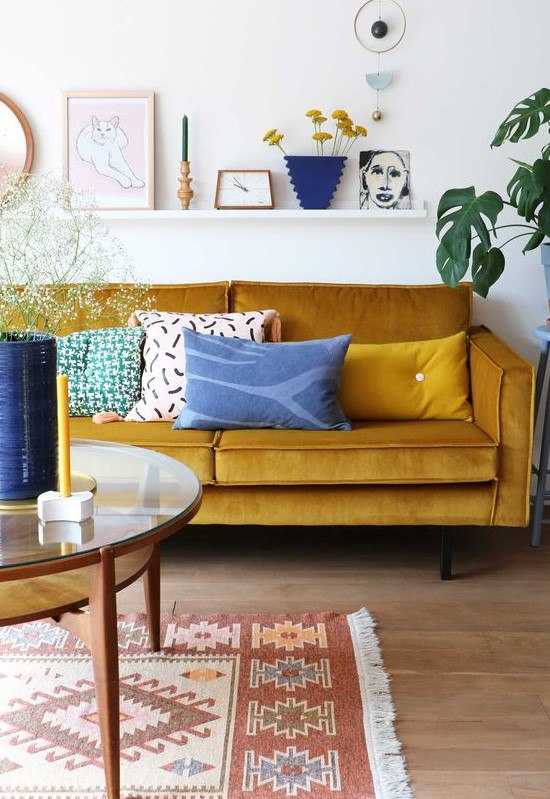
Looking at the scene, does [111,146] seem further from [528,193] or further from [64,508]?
[64,508]

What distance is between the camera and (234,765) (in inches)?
76.4

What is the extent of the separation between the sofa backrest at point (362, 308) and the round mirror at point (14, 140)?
3.16 feet

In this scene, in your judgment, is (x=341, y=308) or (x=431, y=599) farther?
(x=341, y=308)

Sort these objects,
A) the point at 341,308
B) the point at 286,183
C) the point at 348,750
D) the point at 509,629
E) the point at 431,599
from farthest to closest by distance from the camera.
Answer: the point at 286,183 < the point at 341,308 < the point at 431,599 < the point at 509,629 < the point at 348,750

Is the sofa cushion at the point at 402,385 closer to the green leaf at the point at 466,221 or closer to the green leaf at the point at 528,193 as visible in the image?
the green leaf at the point at 466,221

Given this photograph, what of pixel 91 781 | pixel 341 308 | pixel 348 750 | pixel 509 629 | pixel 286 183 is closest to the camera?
pixel 91 781

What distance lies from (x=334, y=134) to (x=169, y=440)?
1.46m

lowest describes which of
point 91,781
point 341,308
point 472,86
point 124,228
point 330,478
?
point 91,781

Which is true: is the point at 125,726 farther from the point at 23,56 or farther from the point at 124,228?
the point at 23,56

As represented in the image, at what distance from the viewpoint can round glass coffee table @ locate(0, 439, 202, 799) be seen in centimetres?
174

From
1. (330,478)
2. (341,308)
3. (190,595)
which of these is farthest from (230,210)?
(190,595)

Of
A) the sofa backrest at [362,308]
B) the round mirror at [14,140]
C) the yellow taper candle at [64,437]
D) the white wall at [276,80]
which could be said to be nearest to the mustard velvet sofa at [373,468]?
the sofa backrest at [362,308]

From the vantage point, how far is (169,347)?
3.19 meters

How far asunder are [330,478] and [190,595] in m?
0.54
